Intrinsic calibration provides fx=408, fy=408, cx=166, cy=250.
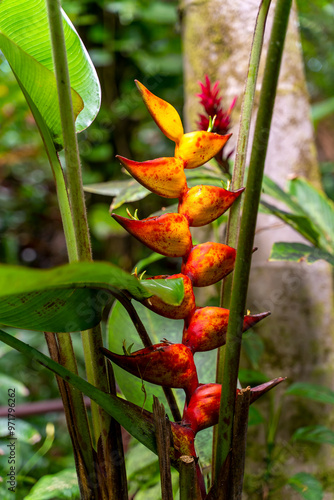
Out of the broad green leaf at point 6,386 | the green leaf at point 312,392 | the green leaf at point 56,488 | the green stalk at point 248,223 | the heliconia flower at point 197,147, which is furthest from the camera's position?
the broad green leaf at point 6,386

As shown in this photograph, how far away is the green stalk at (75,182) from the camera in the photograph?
1.07 ft

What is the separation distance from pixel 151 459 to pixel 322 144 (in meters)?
2.43

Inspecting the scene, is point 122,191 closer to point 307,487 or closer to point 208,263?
point 208,263

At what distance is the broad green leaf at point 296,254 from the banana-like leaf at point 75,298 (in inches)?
9.6

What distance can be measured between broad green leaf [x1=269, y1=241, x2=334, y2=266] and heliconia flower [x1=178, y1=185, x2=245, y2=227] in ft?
0.60

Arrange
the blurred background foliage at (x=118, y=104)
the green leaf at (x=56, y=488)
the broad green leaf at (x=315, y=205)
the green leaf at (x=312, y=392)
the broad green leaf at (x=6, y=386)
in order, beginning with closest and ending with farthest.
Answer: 1. the green leaf at (x=56, y=488)
2. the green leaf at (x=312, y=392)
3. the broad green leaf at (x=315, y=205)
4. the broad green leaf at (x=6, y=386)
5. the blurred background foliage at (x=118, y=104)

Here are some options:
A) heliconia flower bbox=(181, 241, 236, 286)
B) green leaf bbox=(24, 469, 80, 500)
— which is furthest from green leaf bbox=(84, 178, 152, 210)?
green leaf bbox=(24, 469, 80, 500)

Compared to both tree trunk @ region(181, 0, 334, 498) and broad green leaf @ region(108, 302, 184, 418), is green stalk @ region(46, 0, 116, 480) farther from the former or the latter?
tree trunk @ region(181, 0, 334, 498)

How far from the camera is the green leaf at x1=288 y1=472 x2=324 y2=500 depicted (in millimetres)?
565

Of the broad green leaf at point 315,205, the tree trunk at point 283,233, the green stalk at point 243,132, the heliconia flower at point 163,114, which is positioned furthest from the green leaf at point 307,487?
the heliconia flower at point 163,114

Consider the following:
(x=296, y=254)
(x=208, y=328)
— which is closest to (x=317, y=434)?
(x=296, y=254)

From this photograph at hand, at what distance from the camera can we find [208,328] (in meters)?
0.34

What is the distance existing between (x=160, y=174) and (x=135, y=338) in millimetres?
234

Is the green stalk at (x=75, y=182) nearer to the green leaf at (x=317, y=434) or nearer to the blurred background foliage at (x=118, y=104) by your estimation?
the green leaf at (x=317, y=434)
